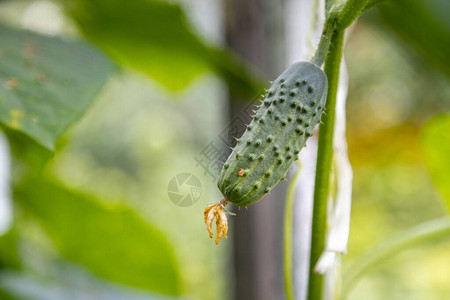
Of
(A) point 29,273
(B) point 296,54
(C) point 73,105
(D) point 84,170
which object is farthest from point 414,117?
(D) point 84,170

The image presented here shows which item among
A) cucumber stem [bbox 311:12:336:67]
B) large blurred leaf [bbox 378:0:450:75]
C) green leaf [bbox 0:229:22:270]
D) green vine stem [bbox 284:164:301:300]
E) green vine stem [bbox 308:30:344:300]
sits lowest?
green leaf [bbox 0:229:22:270]

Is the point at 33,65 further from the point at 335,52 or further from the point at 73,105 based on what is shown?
the point at 335,52

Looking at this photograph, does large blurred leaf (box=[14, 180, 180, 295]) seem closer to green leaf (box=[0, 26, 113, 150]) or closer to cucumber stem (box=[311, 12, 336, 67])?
green leaf (box=[0, 26, 113, 150])

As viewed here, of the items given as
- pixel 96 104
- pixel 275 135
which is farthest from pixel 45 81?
pixel 96 104

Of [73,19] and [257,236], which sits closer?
[257,236]

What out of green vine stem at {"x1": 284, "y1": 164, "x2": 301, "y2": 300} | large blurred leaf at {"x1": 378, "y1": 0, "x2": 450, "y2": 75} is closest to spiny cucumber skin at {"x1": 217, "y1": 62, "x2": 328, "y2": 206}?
green vine stem at {"x1": 284, "y1": 164, "x2": 301, "y2": 300}

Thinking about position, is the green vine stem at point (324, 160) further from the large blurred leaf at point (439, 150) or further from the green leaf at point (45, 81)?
the large blurred leaf at point (439, 150)

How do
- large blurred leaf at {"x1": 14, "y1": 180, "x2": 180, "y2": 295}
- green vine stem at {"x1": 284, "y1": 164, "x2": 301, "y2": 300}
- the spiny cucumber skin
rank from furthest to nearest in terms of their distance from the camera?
large blurred leaf at {"x1": 14, "y1": 180, "x2": 180, "y2": 295}, green vine stem at {"x1": 284, "y1": 164, "x2": 301, "y2": 300}, the spiny cucumber skin
